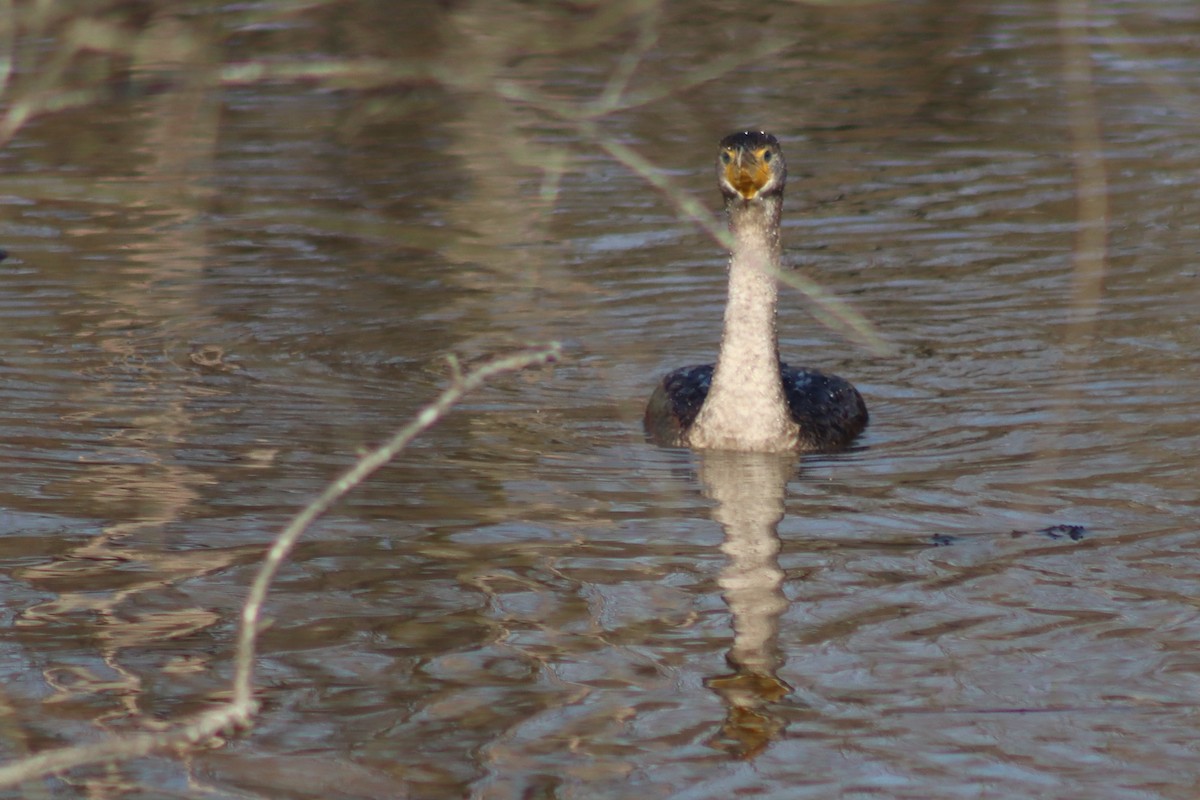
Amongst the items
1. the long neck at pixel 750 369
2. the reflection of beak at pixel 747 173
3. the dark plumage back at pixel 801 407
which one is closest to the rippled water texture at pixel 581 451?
the dark plumage back at pixel 801 407

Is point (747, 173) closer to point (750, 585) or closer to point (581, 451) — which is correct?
point (581, 451)

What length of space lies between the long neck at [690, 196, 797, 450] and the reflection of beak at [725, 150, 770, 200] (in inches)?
4.8

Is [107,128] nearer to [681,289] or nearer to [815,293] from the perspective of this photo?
[681,289]

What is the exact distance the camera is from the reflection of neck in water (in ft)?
19.4

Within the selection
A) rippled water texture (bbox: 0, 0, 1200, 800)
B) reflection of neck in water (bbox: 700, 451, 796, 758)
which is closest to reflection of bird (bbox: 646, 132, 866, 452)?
reflection of neck in water (bbox: 700, 451, 796, 758)

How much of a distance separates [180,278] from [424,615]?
6355 mm

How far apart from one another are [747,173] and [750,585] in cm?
254

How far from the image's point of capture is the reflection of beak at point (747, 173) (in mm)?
9055

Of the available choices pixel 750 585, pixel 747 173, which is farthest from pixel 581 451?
pixel 750 585

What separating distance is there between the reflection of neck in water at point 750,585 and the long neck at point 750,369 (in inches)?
3.7

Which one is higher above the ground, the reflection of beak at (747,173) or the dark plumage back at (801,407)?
the reflection of beak at (747,173)

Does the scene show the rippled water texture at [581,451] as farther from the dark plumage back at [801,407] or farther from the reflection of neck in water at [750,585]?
the dark plumage back at [801,407]

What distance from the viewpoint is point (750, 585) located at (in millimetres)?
7199

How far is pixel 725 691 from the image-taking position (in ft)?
20.2
